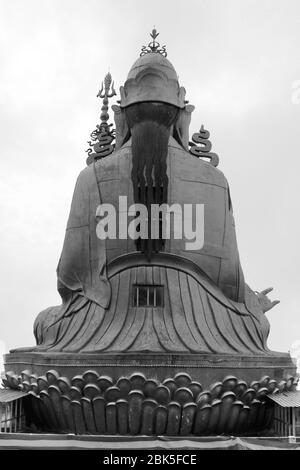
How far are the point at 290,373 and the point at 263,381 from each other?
100cm

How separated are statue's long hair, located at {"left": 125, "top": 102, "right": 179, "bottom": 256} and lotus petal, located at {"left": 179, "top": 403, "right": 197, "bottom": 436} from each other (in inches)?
167

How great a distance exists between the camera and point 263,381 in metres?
11.8

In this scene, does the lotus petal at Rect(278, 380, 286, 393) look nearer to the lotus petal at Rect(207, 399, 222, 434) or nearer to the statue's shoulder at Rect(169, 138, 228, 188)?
the lotus petal at Rect(207, 399, 222, 434)

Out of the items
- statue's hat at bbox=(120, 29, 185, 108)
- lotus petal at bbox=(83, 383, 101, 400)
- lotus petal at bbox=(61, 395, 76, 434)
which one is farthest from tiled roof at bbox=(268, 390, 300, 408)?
statue's hat at bbox=(120, 29, 185, 108)

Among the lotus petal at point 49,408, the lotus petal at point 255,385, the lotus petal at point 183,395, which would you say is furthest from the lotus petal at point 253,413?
the lotus petal at point 49,408

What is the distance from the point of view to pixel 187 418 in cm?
1121

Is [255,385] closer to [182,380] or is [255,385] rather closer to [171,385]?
[182,380]

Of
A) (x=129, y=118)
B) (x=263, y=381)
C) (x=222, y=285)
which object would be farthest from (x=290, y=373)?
(x=129, y=118)

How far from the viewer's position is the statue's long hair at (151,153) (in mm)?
13578

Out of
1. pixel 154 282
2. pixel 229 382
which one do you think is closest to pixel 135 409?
pixel 229 382

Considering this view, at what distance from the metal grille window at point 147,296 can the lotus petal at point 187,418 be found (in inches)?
89.5

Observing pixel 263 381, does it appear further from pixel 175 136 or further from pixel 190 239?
pixel 175 136

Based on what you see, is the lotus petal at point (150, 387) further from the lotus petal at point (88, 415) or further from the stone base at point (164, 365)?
the lotus petal at point (88, 415)

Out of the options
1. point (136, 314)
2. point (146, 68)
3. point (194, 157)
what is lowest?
point (136, 314)
